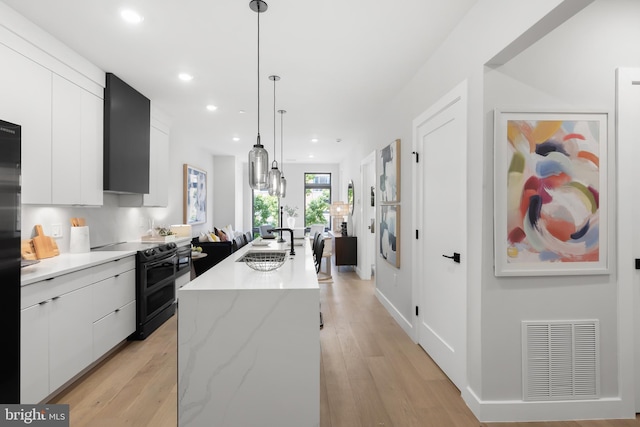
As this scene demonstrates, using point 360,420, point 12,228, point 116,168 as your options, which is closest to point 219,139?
point 116,168

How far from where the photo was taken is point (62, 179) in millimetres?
2783

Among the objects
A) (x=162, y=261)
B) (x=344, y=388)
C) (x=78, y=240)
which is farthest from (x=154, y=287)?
(x=344, y=388)

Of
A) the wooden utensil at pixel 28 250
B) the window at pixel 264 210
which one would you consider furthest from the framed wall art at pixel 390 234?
the window at pixel 264 210

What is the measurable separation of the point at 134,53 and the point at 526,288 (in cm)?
349

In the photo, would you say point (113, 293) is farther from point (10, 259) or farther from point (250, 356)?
point (250, 356)

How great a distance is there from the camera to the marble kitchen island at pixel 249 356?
5.56 ft

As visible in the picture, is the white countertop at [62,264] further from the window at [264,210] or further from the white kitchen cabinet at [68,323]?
the window at [264,210]

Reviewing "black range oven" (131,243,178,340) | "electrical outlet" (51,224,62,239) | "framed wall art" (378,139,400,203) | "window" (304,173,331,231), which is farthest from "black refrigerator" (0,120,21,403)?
"window" (304,173,331,231)

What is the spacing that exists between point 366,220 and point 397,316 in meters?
2.33

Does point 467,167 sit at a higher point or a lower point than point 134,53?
lower

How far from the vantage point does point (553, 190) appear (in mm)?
2051

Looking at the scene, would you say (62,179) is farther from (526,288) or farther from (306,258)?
(526,288)

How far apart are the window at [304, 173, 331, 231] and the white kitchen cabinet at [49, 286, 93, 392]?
7735 millimetres

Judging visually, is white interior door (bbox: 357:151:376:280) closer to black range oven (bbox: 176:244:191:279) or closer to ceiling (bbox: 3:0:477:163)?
ceiling (bbox: 3:0:477:163)
